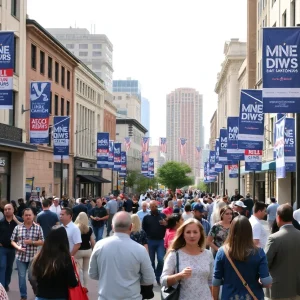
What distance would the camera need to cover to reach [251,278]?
6598mm

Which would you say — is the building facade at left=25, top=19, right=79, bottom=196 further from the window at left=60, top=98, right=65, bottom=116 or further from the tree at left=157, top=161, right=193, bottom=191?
the tree at left=157, top=161, right=193, bottom=191

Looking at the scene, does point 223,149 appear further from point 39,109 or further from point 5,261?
point 5,261

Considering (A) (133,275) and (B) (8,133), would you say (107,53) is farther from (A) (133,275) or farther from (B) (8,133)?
(A) (133,275)

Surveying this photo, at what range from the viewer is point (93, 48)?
143 metres

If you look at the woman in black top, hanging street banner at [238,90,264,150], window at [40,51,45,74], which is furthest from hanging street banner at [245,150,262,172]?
the woman in black top

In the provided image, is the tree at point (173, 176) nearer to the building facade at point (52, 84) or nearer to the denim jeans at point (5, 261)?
the building facade at point (52, 84)

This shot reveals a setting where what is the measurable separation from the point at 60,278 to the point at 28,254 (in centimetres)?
495

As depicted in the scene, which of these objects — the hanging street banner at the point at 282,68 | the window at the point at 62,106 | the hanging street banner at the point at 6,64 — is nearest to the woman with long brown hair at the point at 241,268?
the hanging street banner at the point at 282,68

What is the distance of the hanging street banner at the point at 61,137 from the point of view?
35.8m

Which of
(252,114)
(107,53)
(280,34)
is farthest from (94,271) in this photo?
(107,53)

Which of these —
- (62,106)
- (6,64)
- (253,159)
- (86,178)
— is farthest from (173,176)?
(6,64)

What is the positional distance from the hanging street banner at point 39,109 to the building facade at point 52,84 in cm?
1196

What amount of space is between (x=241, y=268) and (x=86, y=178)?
58.0m

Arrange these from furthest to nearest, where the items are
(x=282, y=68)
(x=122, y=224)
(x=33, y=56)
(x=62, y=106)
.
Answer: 1. (x=62, y=106)
2. (x=33, y=56)
3. (x=282, y=68)
4. (x=122, y=224)
